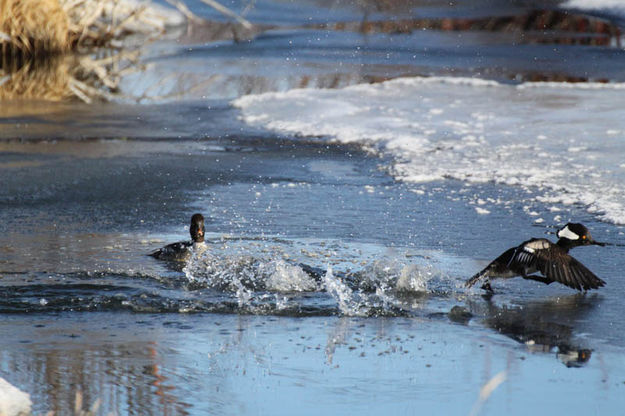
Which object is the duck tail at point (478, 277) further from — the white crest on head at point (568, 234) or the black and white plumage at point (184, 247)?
the black and white plumage at point (184, 247)

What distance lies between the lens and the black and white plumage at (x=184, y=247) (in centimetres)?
634

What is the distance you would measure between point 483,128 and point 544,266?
5.78 metres

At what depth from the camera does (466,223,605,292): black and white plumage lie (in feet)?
18.3

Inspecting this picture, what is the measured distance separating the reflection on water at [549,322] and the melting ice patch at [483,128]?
188cm

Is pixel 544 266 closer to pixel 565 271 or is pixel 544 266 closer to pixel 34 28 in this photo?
pixel 565 271

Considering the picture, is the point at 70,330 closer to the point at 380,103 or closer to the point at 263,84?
the point at 380,103

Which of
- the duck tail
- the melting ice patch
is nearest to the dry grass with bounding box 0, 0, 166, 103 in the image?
A: the melting ice patch

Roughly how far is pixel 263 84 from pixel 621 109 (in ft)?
17.1

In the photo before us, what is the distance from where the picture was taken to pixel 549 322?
521 cm

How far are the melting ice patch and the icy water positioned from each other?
0.14 feet

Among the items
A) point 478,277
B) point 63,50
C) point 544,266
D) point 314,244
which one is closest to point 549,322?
point 544,266

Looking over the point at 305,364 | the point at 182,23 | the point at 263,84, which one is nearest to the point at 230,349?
the point at 305,364

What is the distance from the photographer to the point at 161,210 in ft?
26.4

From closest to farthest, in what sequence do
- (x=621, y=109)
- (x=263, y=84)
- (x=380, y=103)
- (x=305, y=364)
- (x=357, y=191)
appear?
1. (x=305, y=364)
2. (x=357, y=191)
3. (x=621, y=109)
4. (x=380, y=103)
5. (x=263, y=84)
